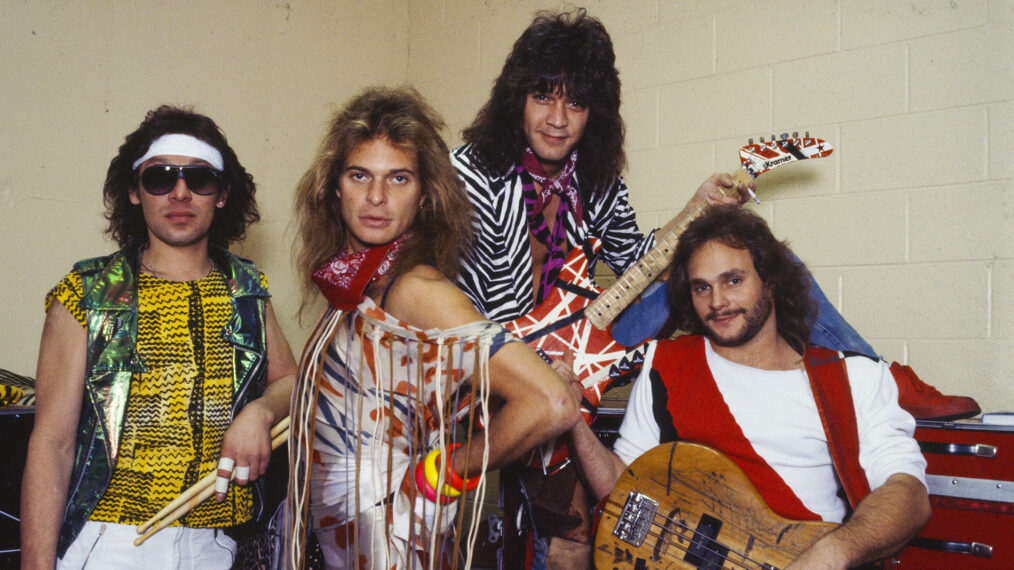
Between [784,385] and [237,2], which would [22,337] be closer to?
[237,2]

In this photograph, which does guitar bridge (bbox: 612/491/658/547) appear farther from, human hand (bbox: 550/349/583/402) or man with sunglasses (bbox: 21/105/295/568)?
man with sunglasses (bbox: 21/105/295/568)

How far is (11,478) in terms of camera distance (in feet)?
6.45

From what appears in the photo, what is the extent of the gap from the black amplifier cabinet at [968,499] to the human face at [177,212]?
198cm

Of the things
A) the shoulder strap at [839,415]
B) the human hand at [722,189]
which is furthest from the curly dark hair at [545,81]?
the shoulder strap at [839,415]

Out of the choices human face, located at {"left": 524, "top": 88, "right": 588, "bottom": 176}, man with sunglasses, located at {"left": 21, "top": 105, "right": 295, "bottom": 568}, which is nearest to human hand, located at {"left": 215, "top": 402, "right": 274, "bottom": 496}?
man with sunglasses, located at {"left": 21, "top": 105, "right": 295, "bottom": 568}

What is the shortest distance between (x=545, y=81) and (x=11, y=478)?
5.99ft

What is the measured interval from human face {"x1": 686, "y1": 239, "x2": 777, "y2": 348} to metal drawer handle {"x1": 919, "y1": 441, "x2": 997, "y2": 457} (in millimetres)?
490

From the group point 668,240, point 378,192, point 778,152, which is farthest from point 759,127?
point 378,192

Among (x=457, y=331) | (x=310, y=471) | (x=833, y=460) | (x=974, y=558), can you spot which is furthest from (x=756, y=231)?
(x=310, y=471)

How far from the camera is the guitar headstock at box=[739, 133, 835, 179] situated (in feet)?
8.61

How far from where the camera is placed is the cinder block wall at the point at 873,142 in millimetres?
2689

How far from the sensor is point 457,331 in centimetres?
151

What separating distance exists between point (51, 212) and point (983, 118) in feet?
10.8

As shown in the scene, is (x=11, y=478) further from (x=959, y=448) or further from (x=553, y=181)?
(x=959, y=448)
